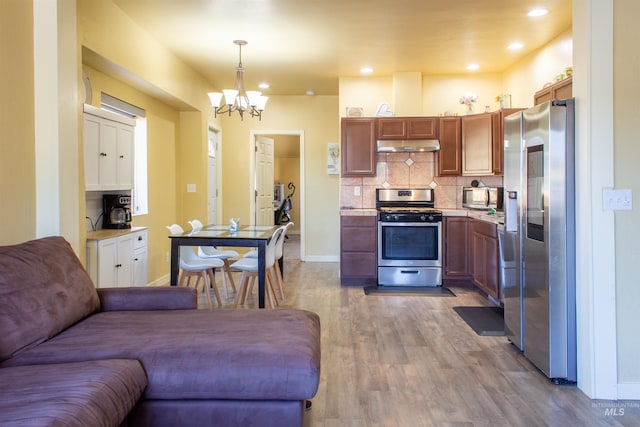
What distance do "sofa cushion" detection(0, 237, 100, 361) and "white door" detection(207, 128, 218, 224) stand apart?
4.46m

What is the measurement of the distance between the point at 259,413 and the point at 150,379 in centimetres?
46

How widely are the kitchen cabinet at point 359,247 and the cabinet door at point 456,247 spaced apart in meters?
0.84

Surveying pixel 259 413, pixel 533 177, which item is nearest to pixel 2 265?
pixel 259 413

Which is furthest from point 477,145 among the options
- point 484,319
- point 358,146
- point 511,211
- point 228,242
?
point 228,242

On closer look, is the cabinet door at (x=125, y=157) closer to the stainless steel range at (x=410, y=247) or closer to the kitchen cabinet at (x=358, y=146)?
the kitchen cabinet at (x=358, y=146)

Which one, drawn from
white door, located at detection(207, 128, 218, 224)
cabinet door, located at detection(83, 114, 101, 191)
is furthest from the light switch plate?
white door, located at detection(207, 128, 218, 224)

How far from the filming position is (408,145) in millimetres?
5648

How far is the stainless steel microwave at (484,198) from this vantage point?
213 inches

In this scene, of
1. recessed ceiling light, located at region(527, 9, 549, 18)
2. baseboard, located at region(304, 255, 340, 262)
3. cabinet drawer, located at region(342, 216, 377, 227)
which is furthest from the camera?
baseboard, located at region(304, 255, 340, 262)

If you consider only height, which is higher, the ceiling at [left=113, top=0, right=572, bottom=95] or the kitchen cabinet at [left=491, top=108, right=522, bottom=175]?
the ceiling at [left=113, top=0, right=572, bottom=95]

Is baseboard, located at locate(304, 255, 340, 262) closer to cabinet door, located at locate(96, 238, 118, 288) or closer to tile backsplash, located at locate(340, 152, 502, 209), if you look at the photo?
tile backsplash, located at locate(340, 152, 502, 209)

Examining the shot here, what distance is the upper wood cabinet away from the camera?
18.6ft

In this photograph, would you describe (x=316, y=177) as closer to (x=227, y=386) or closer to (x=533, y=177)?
(x=533, y=177)

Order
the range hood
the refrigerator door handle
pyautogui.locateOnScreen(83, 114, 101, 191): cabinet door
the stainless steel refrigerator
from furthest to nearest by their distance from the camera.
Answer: the range hood < pyautogui.locateOnScreen(83, 114, 101, 191): cabinet door < the refrigerator door handle < the stainless steel refrigerator
